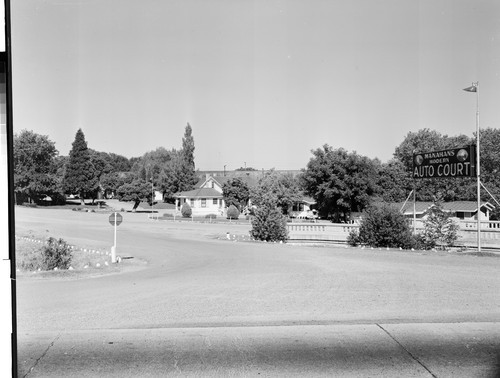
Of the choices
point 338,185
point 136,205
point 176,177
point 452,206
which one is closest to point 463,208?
point 452,206

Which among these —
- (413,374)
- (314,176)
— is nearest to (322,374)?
(413,374)

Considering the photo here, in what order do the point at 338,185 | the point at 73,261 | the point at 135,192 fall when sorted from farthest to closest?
the point at 338,185 → the point at 73,261 → the point at 135,192

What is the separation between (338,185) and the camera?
12352 mm

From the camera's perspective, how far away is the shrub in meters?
6.20

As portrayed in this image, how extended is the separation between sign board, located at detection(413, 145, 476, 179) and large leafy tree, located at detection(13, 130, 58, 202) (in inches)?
192

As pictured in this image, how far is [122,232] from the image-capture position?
6535mm

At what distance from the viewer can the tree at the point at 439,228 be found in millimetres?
11273

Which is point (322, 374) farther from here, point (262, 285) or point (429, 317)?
point (262, 285)

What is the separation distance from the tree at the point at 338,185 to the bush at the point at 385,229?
51 cm

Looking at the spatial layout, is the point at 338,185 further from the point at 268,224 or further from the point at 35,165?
the point at 35,165

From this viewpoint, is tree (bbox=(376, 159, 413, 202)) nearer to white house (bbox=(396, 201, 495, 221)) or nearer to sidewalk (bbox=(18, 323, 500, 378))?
white house (bbox=(396, 201, 495, 221))

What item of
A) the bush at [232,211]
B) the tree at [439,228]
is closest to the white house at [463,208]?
the tree at [439,228]

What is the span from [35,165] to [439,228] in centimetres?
1097

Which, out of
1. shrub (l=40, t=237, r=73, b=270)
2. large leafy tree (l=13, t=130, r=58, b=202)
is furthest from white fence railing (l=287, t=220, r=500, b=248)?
large leafy tree (l=13, t=130, r=58, b=202)
